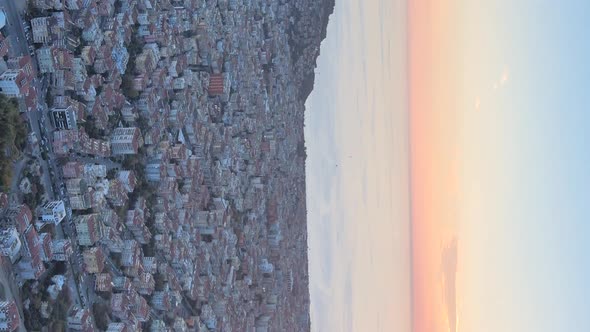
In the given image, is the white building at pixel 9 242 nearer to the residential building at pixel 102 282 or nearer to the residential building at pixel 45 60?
the residential building at pixel 102 282

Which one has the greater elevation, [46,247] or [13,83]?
[13,83]

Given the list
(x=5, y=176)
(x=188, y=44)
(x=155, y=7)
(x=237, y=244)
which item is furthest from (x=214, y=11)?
(x=5, y=176)

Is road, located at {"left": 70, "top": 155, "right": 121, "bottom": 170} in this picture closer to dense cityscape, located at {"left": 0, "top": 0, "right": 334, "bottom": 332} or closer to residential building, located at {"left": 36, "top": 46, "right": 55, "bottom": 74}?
dense cityscape, located at {"left": 0, "top": 0, "right": 334, "bottom": 332}

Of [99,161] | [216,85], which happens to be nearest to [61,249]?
[99,161]

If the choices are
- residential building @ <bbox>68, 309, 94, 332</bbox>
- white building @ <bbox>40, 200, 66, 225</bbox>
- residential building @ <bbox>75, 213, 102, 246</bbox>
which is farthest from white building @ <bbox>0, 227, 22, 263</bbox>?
residential building @ <bbox>75, 213, 102, 246</bbox>

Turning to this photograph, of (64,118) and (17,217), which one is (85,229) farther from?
(64,118)

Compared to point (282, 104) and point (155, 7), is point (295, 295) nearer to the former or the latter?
point (282, 104)
